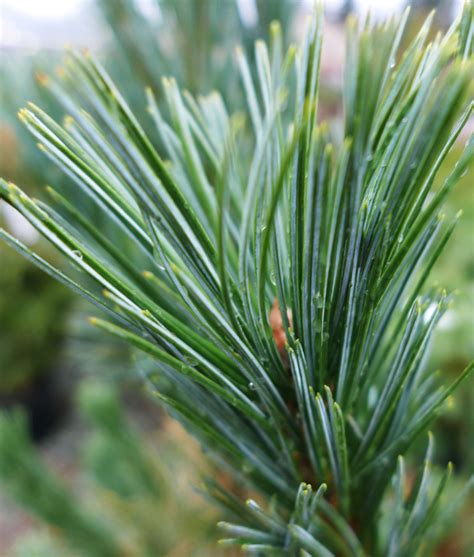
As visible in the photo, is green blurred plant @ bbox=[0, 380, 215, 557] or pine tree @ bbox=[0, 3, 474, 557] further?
green blurred plant @ bbox=[0, 380, 215, 557]

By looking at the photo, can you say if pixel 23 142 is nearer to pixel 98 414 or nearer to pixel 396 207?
pixel 98 414

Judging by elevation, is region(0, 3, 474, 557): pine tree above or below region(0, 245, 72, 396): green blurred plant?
above

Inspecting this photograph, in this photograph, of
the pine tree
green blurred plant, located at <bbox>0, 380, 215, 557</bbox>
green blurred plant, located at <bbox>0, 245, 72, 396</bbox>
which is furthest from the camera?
green blurred plant, located at <bbox>0, 245, 72, 396</bbox>

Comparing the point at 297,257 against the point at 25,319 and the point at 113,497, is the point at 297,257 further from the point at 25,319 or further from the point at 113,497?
the point at 25,319

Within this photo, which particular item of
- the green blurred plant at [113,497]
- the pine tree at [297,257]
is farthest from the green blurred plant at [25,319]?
the pine tree at [297,257]

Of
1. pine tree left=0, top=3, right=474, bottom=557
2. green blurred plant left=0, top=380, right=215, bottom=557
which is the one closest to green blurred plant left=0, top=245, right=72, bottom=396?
green blurred plant left=0, top=380, right=215, bottom=557

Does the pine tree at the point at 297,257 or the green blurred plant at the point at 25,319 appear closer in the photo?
the pine tree at the point at 297,257

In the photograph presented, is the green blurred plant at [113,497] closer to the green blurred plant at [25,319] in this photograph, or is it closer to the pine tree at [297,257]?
the pine tree at [297,257]

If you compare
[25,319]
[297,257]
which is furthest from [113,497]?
[25,319]

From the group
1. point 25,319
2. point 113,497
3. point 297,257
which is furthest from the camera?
point 25,319

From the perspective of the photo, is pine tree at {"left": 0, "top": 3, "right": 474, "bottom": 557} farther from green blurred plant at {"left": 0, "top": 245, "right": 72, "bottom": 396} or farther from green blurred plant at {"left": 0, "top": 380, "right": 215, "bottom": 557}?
green blurred plant at {"left": 0, "top": 245, "right": 72, "bottom": 396}
